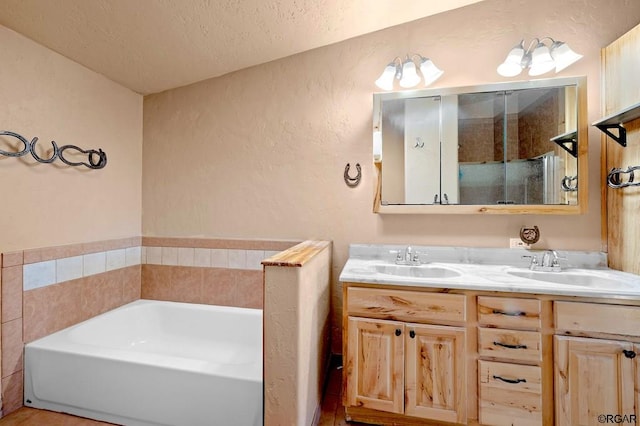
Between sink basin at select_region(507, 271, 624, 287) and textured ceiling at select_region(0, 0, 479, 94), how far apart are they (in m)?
1.74

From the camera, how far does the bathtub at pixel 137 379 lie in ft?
4.38

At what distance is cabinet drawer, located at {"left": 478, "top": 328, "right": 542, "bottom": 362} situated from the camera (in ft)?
4.48

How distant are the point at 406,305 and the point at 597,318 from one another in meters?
0.82

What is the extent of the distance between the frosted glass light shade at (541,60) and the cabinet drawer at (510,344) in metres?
1.52

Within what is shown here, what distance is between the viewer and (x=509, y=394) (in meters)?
1.38

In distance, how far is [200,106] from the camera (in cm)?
231

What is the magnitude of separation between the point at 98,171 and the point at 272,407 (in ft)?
6.24

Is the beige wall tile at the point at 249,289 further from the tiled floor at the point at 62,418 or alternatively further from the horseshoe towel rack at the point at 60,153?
the horseshoe towel rack at the point at 60,153

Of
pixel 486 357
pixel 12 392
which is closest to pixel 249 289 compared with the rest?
pixel 12 392

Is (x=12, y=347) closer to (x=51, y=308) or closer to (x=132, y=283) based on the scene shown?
(x=51, y=308)

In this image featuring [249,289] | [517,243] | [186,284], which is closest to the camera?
[517,243]

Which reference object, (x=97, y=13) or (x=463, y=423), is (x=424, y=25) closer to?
(x=97, y=13)

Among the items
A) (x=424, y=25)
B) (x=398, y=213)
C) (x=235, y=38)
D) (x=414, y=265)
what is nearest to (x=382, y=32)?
(x=424, y=25)

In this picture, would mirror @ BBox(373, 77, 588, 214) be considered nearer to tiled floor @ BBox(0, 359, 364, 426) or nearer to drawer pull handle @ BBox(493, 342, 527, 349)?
drawer pull handle @ BBox(493, 342, 527, 349)
